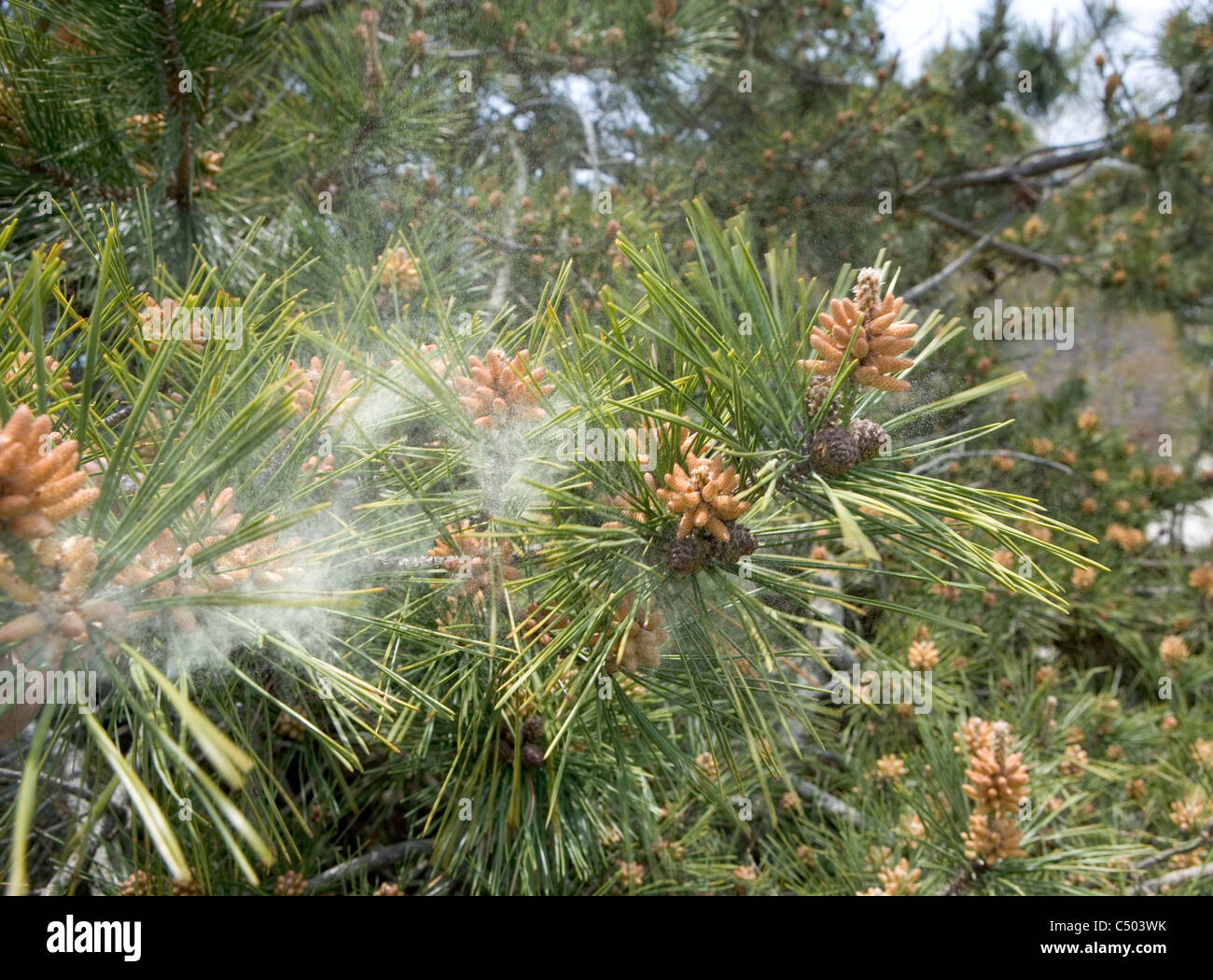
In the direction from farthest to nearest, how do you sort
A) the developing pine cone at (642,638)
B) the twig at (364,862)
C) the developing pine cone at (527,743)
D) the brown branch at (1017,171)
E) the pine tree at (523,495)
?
the brown branch at (1017,171)
the twig at (364,862)
the developing pine cone at (527,743)
the developing pine cone at (642,638)
the pine tree at (523,495)

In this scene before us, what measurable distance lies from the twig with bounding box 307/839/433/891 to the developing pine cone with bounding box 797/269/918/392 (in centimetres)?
84

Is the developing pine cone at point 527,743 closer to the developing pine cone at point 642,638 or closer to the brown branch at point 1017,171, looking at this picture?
the developing pine cone at point 642,638

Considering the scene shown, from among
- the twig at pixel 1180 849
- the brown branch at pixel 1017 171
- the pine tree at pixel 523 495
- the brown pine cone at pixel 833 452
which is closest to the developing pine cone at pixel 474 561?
the pine tree at pixel 523 495

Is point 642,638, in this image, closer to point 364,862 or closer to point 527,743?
point 527,743

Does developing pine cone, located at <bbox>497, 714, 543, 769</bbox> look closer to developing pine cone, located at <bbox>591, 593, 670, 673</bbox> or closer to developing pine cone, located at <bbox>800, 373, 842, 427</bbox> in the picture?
developing pine cone, located at <bbox>591, 593, 670, 673</bbox>

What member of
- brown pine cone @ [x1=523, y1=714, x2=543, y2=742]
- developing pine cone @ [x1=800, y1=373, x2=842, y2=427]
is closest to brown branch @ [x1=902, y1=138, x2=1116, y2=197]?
developing pine cone @ [x1=800, y1=373, x2=842, y2=427]

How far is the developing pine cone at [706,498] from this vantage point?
1.74 ft

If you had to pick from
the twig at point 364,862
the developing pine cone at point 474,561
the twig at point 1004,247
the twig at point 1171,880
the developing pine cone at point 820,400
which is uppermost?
the twig at point 1004,247

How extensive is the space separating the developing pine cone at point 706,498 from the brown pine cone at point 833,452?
0.06 m

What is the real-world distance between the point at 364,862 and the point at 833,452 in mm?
833

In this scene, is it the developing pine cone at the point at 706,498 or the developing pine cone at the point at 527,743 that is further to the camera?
the developing pine cone at the point at 527,743

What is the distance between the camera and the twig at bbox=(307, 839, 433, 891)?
3.10 feet
